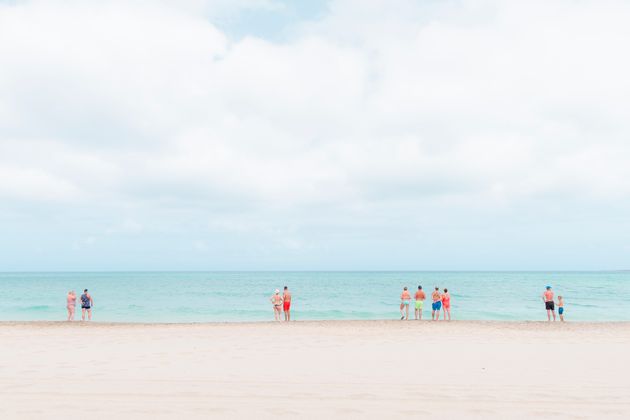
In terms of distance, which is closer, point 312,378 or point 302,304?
point 312,378

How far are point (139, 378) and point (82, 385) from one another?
0.91 m

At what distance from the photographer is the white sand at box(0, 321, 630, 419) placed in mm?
5965

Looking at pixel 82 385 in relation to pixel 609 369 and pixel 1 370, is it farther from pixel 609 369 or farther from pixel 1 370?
pixel 609 369

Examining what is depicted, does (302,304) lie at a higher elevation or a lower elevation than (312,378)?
lower

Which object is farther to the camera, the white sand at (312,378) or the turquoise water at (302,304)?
the turquoise water at (302,304)

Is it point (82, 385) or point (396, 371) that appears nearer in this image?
point (82, 385)

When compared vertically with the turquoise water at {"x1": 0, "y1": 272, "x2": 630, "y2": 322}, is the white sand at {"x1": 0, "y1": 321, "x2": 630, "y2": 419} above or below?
above

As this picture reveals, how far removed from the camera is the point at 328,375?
8242 millimetres

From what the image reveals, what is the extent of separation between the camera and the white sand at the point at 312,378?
5965 mm

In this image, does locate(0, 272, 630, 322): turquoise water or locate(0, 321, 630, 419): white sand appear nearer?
locate(0, 321, 630, 419): white sand

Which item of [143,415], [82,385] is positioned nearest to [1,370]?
[82,385]

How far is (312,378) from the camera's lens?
7.95 metres

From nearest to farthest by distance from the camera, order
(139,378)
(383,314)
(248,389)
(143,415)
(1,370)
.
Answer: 1. (143,415)
2. (248,389)
3. (139,378)
4. (1,370)
5. (383,314)

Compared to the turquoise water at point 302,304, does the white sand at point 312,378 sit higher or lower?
higher
